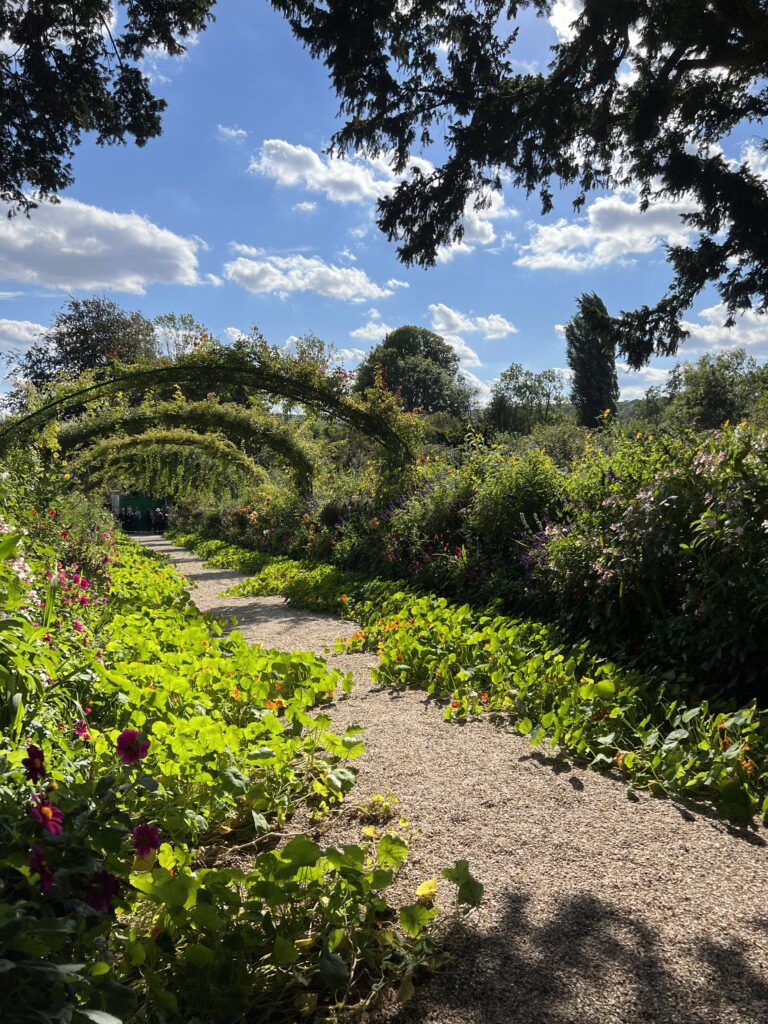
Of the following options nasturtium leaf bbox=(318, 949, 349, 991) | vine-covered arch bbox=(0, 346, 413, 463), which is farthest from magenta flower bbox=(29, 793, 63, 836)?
vine-covered arch bbox=(0, 346, 413, 463)

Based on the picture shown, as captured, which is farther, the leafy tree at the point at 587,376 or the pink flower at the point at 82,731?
the leafy tree at the point at 587,376

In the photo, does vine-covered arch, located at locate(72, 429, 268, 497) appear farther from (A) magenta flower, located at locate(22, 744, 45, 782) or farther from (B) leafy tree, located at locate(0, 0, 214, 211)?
(A) magenta flower, located at locate(22, 744, 45, 782)

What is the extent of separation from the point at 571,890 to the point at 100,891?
133cm

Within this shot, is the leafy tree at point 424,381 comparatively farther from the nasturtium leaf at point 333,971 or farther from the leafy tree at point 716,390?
the nasturtium leaf at point 333,971

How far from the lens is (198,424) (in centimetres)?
1191

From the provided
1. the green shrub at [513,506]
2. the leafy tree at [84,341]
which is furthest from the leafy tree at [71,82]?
the leafy tree at [84,341]

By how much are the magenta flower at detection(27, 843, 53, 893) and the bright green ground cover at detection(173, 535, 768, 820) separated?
2.12 meters

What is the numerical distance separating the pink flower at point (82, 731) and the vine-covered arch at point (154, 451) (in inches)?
425

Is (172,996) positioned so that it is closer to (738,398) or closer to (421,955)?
(421,955)

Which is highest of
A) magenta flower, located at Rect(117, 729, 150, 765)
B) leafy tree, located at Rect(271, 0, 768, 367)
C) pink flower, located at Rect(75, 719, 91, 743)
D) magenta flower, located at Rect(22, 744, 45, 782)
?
leafy tree, located at Rect(271, 0, 768, 367)

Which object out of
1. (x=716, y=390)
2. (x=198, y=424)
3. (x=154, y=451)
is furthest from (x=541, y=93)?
(x=716, y=390)

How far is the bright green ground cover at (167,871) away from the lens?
133 cm

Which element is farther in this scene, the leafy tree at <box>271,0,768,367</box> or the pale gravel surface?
the leafy tree at <box>271,0,768,367</box>

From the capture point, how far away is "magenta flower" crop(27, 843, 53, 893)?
4.27 feet
